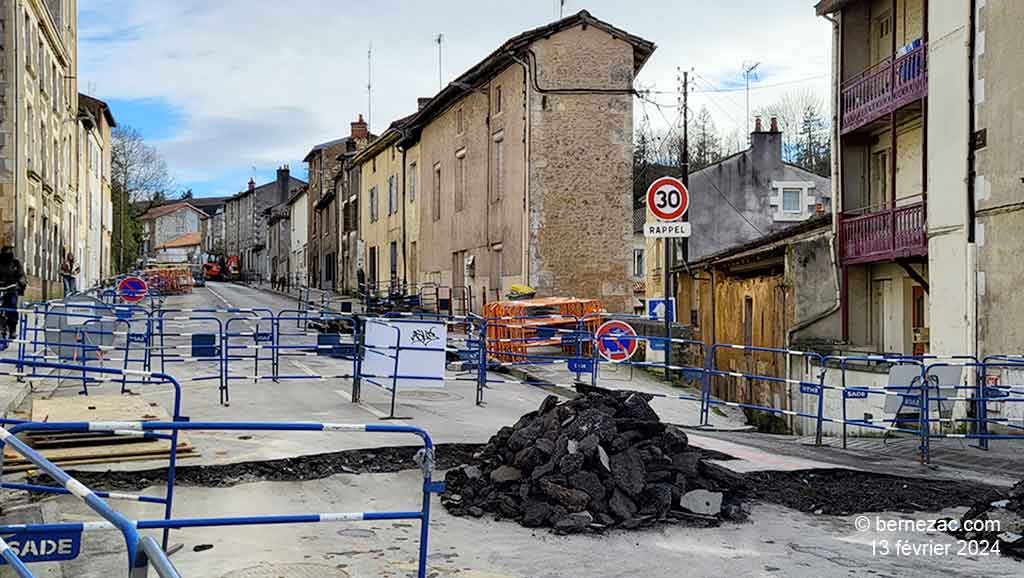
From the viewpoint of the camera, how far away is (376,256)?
50.1 m

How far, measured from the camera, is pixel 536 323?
2142 centimetres

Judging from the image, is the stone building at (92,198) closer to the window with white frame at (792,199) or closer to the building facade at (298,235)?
the building facade at (298,235)

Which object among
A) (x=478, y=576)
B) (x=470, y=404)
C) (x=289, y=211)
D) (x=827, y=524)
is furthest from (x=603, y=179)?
(x=289, y=211)

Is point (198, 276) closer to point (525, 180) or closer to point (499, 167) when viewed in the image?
point (499, 167)

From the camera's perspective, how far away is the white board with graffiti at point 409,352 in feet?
46.7

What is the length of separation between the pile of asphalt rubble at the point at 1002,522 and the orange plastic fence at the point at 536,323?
13604mm

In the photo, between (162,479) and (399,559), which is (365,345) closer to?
(162,479)

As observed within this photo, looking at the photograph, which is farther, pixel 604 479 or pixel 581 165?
pixel 581 165

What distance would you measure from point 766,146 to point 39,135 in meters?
25.4

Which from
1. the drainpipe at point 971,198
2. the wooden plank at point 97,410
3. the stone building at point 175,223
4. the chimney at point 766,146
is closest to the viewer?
the wooden plank at point 97,410

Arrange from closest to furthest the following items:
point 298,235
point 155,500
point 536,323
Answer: point 155,500, point 536,323, point 298,235

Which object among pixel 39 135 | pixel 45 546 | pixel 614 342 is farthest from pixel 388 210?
pixel 45 546

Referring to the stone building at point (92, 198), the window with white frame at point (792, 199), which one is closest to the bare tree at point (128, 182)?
the stone building at point (92, 198)

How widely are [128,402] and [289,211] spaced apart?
247ft
